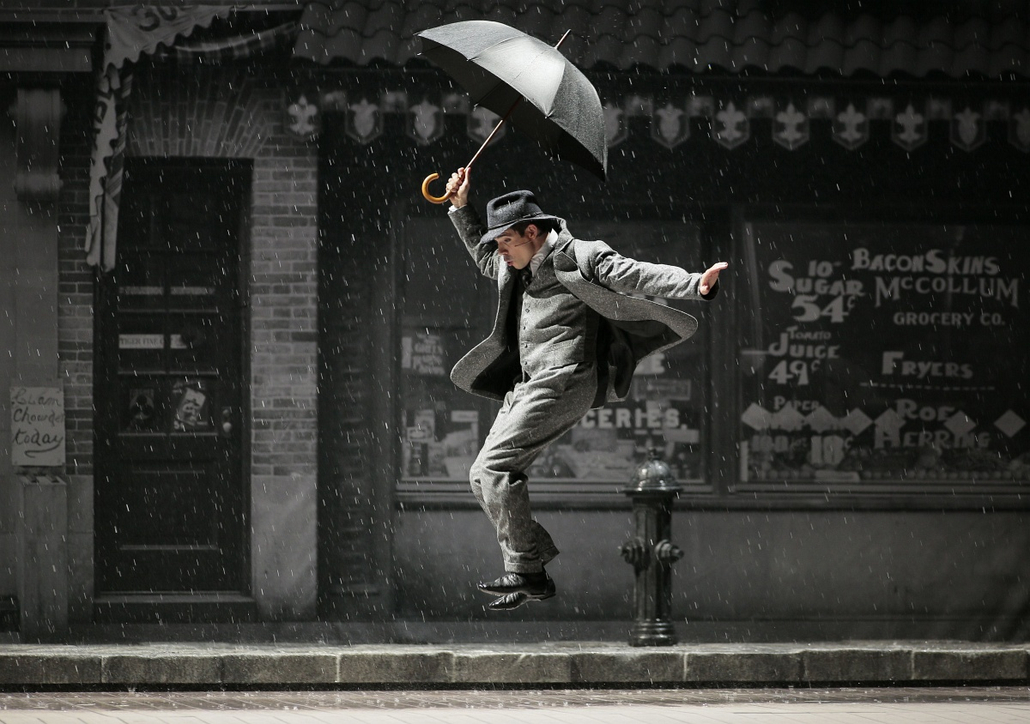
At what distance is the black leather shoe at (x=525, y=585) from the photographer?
555 centimetres

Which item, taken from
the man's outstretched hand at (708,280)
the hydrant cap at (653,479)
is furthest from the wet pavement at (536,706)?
the man's outstretched hand at (708,280)

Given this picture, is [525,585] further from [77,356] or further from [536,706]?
[77,356]

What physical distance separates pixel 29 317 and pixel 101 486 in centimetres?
147

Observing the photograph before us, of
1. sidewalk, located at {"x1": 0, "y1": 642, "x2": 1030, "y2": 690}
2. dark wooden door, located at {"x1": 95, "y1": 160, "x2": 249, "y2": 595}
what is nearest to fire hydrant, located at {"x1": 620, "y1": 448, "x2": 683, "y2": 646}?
sidewalk, located at {"x1": 0, "y1": 642, "x2": 1030, "y2": 690}

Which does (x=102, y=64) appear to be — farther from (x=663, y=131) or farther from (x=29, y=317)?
(x=663, y=131)

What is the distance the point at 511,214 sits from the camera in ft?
18.3

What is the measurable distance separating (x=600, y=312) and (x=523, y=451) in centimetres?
61

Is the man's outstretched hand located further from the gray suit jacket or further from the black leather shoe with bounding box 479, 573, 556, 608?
the black leather shoe with bounding box 479, 573, 556, 608

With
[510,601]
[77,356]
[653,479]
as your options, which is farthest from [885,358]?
Result: [510,601]

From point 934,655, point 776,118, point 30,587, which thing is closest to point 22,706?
point 30,587

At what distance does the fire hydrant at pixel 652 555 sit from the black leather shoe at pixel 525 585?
4378mm

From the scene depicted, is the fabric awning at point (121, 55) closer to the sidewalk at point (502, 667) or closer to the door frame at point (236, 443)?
the door frame at point (236, 443)

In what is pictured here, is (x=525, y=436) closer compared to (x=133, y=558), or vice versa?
(x=525, y=436)

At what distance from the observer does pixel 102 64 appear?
11.0m
